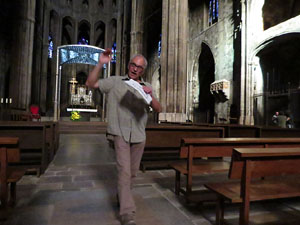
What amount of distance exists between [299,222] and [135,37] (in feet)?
62.3

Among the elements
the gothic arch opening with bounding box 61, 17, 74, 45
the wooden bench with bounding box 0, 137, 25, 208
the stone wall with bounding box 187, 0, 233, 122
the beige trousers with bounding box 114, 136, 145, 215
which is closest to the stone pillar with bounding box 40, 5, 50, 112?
the gothic arch opening with bounding box 61, 17, 74, 45

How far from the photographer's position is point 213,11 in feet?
53.9

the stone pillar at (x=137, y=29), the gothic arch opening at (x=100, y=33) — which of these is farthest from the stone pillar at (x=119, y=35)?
the stone pillar at (x=137, y=29)

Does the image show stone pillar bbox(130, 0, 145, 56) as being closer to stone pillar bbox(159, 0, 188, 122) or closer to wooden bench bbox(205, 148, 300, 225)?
stone pillar bbox(159, 0, 188, 122)

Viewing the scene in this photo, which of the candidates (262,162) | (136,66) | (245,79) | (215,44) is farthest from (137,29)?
(262,162)

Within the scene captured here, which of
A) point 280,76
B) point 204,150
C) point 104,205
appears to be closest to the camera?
point 104,205

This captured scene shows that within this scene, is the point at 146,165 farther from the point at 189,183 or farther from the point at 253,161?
the point at 253,161

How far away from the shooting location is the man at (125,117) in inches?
82.4

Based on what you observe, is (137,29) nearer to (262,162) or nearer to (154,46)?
(154,46)

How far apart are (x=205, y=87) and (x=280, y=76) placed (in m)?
7.54

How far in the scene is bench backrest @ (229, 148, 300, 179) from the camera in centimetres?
187

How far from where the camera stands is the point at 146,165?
4.50m

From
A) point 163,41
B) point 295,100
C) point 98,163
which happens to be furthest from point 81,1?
point 98,163

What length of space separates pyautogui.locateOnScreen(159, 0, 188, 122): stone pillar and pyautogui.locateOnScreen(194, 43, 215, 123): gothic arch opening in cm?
601
